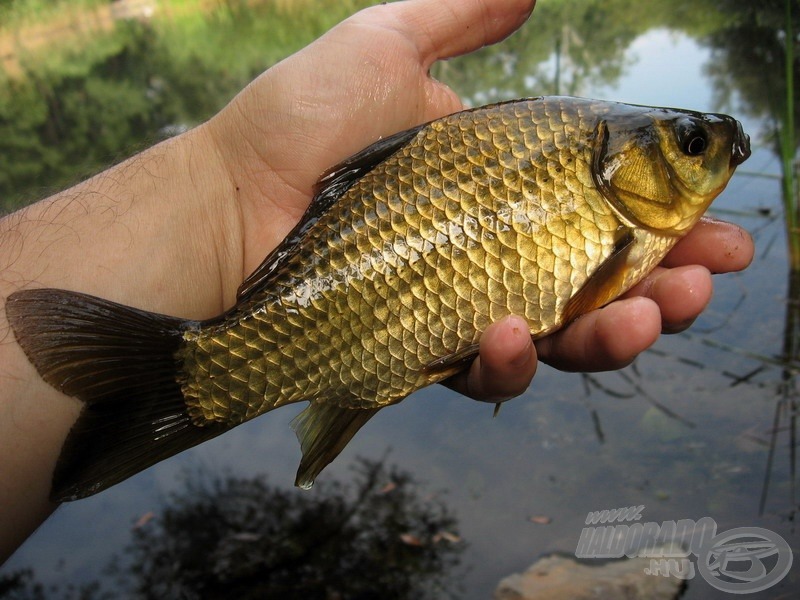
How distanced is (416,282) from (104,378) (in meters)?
0.73

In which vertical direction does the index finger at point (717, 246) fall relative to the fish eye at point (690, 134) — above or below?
below

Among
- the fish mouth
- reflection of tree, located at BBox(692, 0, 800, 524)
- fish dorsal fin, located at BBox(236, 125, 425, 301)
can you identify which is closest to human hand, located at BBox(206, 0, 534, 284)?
fish dorsal fin, located at BBox(236, 125, 425, 301)

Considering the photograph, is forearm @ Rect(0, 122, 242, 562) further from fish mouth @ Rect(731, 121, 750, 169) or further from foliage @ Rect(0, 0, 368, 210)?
foliage @ Rect(0, 0, 368, 210)

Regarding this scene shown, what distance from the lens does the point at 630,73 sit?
9344 mm

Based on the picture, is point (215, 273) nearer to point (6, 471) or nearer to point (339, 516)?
point (6, 471)

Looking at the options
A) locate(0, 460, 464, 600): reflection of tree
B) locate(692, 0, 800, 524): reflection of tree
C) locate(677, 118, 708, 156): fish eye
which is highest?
locate(692, 0, 800, 524): reflection of tree

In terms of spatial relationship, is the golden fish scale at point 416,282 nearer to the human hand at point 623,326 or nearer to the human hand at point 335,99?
the human hand at point 623,326

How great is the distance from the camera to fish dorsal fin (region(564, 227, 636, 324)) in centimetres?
160

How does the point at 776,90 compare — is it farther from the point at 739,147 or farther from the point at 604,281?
the point at 604,281


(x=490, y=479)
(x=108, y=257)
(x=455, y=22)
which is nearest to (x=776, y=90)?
(x=490, y=479)

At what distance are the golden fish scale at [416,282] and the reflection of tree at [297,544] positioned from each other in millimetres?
1876

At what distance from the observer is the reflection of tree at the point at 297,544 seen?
3.19 metres

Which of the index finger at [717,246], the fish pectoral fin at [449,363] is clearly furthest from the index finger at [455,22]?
the fish pectoral fin at [449,363]

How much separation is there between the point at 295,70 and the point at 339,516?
2.26 metres
